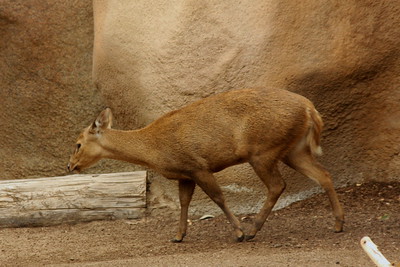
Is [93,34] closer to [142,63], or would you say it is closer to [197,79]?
[142,63]

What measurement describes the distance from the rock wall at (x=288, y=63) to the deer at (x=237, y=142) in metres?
1.03

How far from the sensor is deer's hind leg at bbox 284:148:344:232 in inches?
280

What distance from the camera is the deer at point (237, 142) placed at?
6945 millimetres

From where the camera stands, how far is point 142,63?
28.2 feet

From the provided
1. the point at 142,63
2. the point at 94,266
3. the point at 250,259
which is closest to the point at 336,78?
the point at 142,63

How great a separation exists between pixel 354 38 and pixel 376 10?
1.29ft

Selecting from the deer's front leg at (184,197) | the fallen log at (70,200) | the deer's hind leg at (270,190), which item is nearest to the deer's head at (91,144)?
the fallen log at (70,200)

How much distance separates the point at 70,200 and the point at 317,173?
9.85 ft

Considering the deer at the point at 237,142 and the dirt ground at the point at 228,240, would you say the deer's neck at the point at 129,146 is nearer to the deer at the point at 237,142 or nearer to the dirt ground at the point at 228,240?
the deer at the point at 237,142

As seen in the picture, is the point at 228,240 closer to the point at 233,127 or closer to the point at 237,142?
the point at 237,142

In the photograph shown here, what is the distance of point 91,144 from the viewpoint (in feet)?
25.0

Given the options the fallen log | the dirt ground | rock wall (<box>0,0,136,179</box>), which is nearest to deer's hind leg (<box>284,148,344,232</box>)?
the dirt ground

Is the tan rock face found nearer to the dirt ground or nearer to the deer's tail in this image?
the dirt ground

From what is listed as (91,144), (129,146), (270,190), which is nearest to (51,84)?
(91,144)
